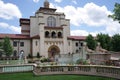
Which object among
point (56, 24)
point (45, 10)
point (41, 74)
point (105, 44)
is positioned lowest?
point (41, 74)

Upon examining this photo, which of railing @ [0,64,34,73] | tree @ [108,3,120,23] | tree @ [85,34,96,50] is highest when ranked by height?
tree @ [108,3,120,23]

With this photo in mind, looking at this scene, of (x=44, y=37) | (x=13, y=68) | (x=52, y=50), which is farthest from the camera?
(x=52, y=50)

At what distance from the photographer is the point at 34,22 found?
58000 mm

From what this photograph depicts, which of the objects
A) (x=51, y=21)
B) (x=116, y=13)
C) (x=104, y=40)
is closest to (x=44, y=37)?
(x=51, y=21)

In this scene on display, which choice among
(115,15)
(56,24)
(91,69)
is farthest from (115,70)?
(56,24)

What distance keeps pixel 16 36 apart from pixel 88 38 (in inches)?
861

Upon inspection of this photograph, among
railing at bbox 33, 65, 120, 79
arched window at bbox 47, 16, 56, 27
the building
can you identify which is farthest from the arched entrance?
railing at bbox 33, 65, 120, 79

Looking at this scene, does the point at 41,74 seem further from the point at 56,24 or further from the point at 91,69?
the point at 56,24

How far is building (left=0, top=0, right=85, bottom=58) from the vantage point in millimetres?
54625

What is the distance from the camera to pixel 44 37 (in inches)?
2158

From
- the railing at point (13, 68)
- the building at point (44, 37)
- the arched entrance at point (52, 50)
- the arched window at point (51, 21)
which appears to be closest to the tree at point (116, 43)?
the building at point (44, 37)

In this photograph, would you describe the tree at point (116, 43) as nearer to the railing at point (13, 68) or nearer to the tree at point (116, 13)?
the tree at point (116, 13)

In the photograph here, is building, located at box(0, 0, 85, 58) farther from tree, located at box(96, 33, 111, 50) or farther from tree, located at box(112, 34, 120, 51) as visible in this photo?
tree, located at box(112, 34, 120, 51)

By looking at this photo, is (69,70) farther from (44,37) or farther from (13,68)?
(44,37)
